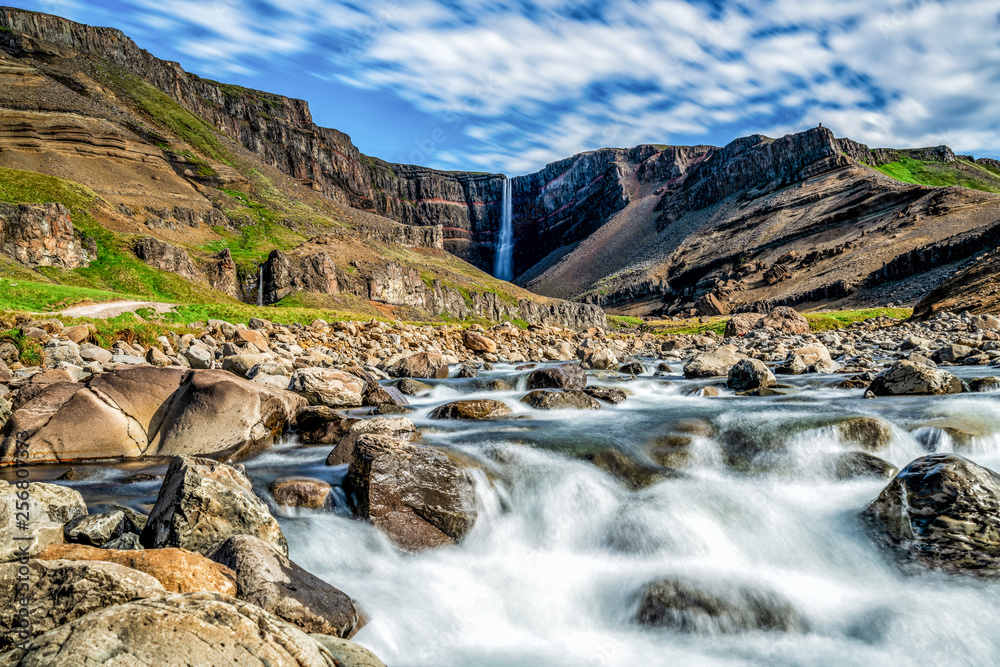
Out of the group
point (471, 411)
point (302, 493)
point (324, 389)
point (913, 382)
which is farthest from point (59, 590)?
point (913, 382)

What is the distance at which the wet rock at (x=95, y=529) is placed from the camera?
194 inches

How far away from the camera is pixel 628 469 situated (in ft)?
29.9

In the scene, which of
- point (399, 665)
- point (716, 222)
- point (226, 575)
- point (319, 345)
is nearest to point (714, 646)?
point (399, 665)

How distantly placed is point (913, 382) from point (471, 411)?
11982 mm

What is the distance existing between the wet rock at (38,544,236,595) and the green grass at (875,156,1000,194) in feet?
551

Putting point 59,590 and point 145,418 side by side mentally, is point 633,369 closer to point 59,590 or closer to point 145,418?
point 145,418

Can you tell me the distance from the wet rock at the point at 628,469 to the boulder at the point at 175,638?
6361 mm

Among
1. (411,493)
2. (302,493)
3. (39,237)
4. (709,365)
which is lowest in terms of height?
(302,493)

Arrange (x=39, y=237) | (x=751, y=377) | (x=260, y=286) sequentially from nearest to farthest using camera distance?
(x=751, y=377)
(x=39, y=237)
(x=260, y=286)

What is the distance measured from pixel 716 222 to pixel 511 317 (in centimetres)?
9199

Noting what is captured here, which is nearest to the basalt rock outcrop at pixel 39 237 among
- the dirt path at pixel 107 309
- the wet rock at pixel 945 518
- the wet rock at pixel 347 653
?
the dirt path at pixel 107 309

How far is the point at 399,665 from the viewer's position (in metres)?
5.02

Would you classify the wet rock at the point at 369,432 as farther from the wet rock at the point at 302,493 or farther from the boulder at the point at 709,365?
the boulder at the point at 709,365

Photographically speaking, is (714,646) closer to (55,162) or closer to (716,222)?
(55,162)
